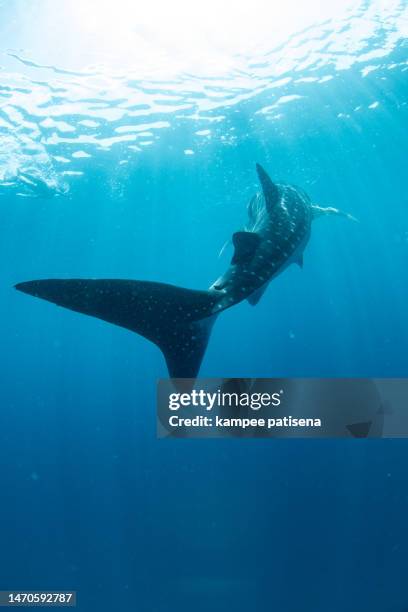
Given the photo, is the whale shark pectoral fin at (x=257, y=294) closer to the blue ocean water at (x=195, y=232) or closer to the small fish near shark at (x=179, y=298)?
the small fish near shark at (x=179, y=298)

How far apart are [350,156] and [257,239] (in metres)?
29.3

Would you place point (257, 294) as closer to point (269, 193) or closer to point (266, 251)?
point (266, 251)

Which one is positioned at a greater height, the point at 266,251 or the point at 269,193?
the point at 269,193

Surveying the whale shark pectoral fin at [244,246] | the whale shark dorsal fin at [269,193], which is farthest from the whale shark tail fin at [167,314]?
the whale shark dorsal fin at [269,193]

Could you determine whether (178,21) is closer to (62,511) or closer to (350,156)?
(350,156)

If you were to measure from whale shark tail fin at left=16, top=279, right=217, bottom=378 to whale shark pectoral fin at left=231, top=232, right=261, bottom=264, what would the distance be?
66 centimetres

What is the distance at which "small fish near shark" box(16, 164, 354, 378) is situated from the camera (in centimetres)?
477

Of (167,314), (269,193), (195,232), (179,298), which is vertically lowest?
(167,314)

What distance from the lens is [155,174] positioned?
1185 inches

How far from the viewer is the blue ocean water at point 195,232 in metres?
19.0

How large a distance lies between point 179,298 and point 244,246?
1.08 meters

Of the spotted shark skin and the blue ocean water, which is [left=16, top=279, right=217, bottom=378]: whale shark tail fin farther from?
the blue ocean water

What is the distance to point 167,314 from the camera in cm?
526

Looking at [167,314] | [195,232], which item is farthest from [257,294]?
[195,232]
